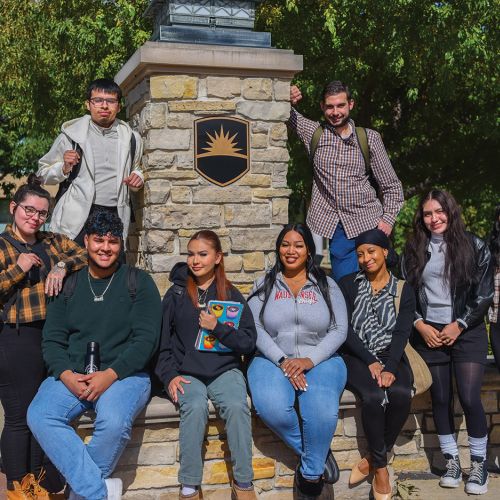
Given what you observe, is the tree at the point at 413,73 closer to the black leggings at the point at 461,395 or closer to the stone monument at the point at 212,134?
the stone monument at the point at 212,134

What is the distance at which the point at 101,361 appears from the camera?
4430 millimetres

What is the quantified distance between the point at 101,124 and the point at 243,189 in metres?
1.25

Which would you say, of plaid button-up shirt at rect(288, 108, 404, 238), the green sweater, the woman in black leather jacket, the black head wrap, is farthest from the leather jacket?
the green sweater

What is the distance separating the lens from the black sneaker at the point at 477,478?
5.00 m

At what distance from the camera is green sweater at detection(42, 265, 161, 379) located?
439cm

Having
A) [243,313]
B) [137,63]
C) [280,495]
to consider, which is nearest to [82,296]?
[243,313]

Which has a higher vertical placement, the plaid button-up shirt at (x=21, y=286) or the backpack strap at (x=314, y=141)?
the backpack strap at (x=314, y=141)

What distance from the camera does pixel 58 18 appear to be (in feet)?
38.0

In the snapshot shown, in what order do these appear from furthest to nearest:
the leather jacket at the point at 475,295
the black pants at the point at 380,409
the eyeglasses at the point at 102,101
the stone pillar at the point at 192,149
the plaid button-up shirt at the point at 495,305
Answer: the stone pillar at the point at 192,149, the eyeglasses at the point at 102,101, the plaid button-up shirt at the point at 495,305, the leather jacket at the point at 475,295, the black pants at the point at 380,409

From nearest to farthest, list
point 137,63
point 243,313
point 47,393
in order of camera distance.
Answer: point 47,393 < point 243,313 < point 137,63

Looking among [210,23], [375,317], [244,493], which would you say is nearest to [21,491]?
[244,493]

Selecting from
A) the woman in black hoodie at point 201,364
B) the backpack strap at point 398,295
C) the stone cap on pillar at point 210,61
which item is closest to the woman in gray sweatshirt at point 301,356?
the woman in black hoodie at point 201,364

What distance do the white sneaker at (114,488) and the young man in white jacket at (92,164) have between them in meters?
1.96

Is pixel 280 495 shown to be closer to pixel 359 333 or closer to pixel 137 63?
pixel 359 333
